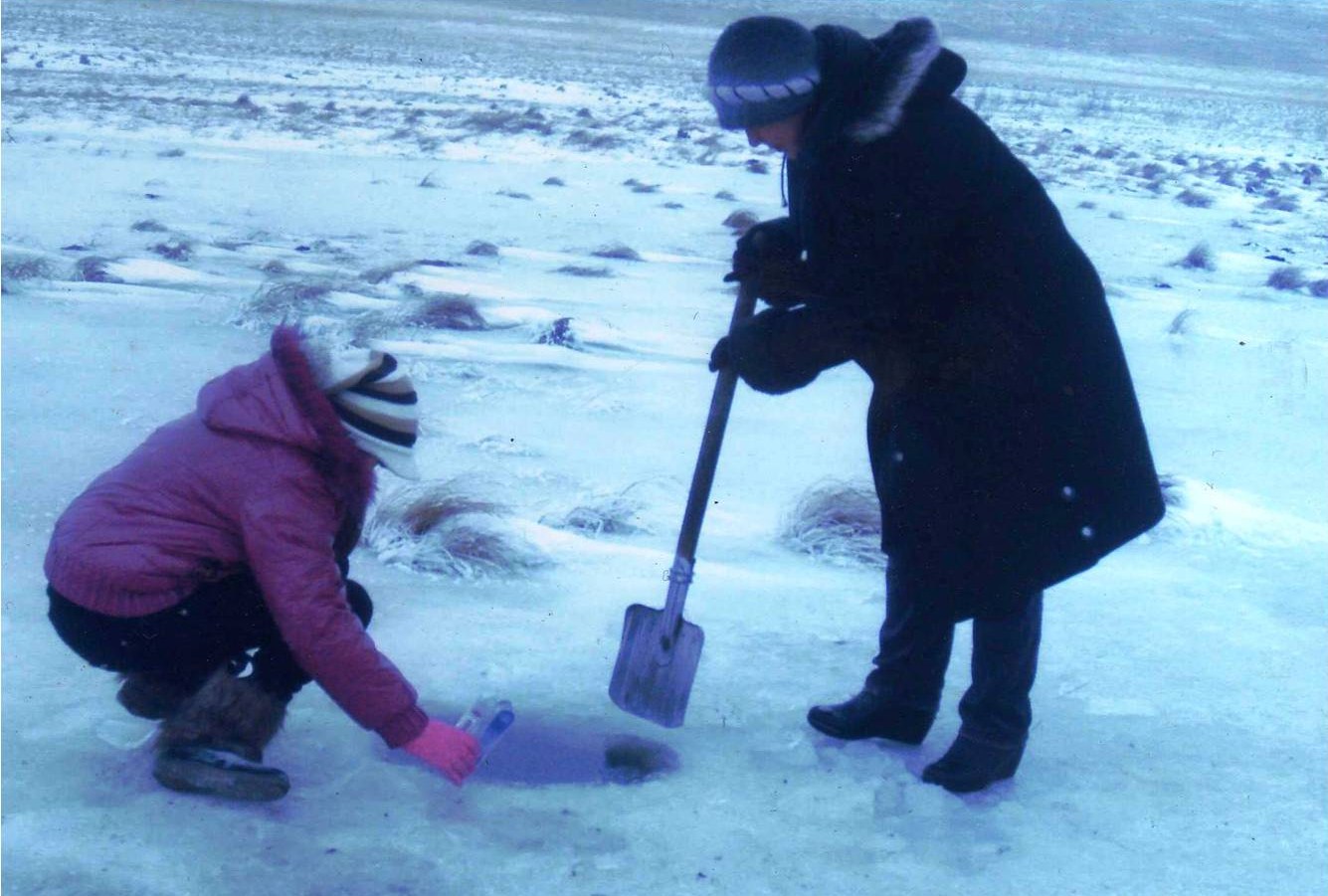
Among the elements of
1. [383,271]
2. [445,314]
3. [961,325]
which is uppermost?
[961,325]

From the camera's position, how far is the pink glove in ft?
7.38

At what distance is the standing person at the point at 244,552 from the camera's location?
214cm

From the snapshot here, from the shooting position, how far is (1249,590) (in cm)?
363

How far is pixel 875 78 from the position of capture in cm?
221

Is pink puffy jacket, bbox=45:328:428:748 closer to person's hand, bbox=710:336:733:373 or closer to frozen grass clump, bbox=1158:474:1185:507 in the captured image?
person's hand, bbox=710:336:733:373

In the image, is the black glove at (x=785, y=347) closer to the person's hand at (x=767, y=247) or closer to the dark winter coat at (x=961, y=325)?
the dark winter coat at (x=961, y=325)

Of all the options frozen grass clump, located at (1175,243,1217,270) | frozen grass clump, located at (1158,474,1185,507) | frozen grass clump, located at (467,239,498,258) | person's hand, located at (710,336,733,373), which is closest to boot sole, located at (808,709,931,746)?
person's hand, located at (710,336,733,373)

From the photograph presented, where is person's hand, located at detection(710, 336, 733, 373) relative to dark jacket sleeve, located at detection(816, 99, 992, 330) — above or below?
below

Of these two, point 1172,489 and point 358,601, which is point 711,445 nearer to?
point 358,601

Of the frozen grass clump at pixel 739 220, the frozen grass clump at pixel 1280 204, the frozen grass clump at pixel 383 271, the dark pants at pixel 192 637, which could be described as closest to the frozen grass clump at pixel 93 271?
the frozen grass clump at pixel 383 271

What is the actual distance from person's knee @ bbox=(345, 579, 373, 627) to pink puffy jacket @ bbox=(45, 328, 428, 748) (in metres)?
0.34

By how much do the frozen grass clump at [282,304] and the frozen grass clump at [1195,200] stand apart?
10218mm

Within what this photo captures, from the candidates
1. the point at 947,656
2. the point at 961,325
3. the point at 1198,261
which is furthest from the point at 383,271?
the point at 1198,261

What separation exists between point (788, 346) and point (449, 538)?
1.45 meters
